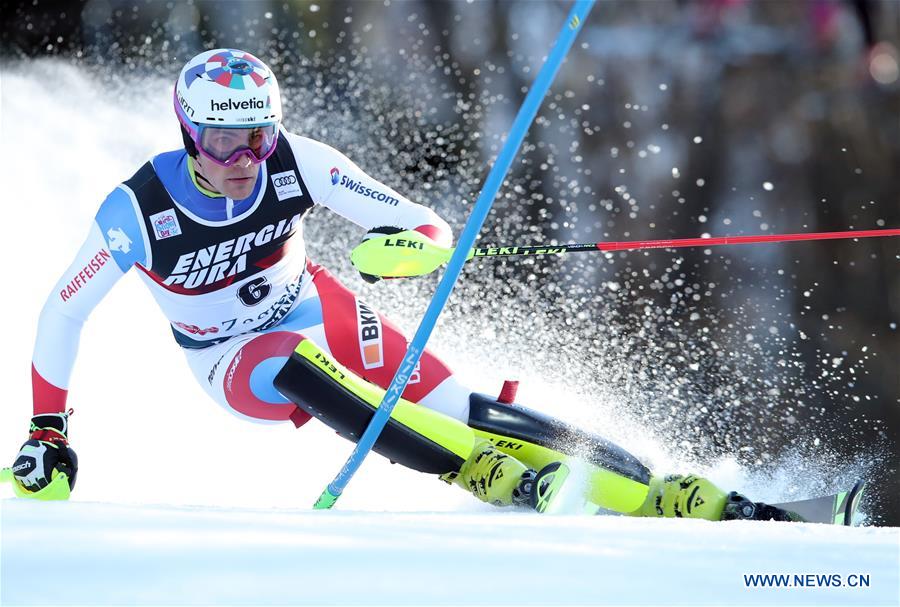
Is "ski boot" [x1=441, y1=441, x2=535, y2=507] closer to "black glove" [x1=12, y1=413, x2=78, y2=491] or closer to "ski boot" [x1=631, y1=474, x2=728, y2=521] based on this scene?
"ski boot" [x1=631, y1=474, x2=728, y2=521]

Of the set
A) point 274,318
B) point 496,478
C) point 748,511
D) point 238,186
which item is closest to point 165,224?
point 238,186

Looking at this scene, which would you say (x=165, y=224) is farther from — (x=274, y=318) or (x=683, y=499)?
(x=683, y=499)

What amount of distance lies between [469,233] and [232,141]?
2.30 feet

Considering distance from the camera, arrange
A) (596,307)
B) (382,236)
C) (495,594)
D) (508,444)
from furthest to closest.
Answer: (596,307) → (508,444) → (382,236) → (495,594)

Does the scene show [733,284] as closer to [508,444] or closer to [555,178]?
[555,178]

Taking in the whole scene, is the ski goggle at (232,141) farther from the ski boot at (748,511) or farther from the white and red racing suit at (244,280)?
the ski boot at (748,511)

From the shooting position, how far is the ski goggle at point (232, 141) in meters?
2.97

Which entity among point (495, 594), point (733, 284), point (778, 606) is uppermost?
Answer: point (495, 594)

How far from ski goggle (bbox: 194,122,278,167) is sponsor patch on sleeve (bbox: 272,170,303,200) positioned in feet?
0.60

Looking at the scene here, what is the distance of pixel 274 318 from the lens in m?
3.38

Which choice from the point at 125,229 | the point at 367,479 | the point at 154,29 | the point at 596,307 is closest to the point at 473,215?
the point at 125,229

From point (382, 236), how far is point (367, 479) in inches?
41.0

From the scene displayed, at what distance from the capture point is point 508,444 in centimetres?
327

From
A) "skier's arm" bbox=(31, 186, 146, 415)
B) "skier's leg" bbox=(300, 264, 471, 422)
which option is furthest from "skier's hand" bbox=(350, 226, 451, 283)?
"skier's arm" bbox=(31, 186, 146, 415)
